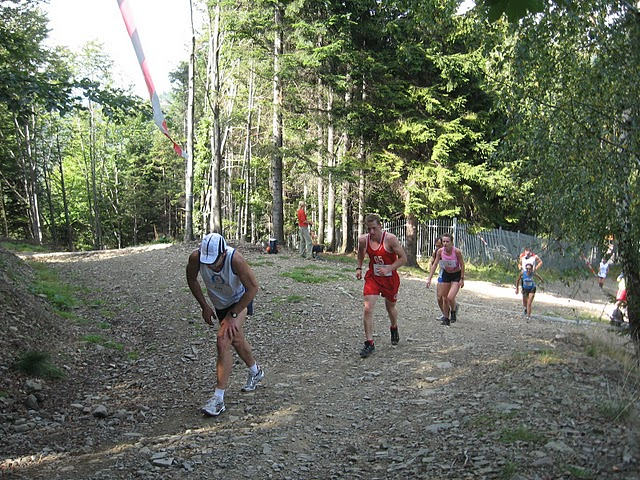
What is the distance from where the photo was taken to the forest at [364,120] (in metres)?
5.76

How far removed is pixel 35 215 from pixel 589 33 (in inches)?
1306

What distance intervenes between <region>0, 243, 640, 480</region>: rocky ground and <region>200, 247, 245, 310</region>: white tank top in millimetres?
1122

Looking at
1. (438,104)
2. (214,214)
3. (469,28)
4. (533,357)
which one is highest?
(438,104)

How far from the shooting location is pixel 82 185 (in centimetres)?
4684

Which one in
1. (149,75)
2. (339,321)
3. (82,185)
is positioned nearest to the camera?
(149,75)

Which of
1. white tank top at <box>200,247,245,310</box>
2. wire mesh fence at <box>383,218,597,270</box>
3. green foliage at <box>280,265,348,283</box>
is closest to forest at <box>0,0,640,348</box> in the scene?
wire mesh fence at <box>383,218,597,270</box>

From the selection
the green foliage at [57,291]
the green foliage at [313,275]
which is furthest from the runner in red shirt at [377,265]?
the green foliage at [313,275]

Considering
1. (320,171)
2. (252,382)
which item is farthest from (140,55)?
(320,171)

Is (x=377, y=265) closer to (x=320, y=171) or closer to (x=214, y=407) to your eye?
(x=214, y=407)

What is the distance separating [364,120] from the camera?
20719mm

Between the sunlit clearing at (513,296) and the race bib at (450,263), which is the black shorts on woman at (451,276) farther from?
the sunlit clearing at (513,296)

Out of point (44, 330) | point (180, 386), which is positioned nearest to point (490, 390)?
point (180, 386)

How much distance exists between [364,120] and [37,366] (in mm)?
17007

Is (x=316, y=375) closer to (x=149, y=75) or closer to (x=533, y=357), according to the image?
(x=533, y=357)
